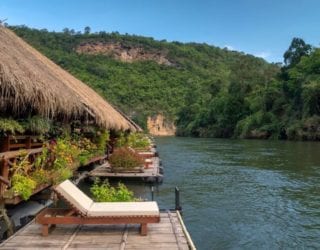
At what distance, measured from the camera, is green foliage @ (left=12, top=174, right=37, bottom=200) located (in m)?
8.15

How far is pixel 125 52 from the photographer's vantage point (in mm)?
114125

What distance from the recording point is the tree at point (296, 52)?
72.6 metres

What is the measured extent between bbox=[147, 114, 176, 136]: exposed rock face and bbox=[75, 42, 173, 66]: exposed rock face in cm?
1528

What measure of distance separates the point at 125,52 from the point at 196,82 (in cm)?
2057

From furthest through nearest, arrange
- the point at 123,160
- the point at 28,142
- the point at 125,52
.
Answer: the point at 125,52
the point at 123,160
the point at 28,142

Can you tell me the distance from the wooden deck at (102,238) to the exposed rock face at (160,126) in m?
96.4

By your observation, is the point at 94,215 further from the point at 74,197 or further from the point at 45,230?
the point at 45,230

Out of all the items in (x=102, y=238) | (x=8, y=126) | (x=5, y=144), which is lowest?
(x=102, y=238)

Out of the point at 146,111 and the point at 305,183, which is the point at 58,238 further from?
the point at 146,111

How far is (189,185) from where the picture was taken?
18016mm

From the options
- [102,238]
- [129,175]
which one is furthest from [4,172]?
[129,175]

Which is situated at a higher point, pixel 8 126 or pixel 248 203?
pixel 8 126

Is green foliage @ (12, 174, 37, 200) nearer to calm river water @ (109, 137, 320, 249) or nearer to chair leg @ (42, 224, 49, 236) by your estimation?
chair leg @ (42, 224, 49, 236)

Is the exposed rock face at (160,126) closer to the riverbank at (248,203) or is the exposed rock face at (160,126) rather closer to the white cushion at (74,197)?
the riverbank at (248,203)
